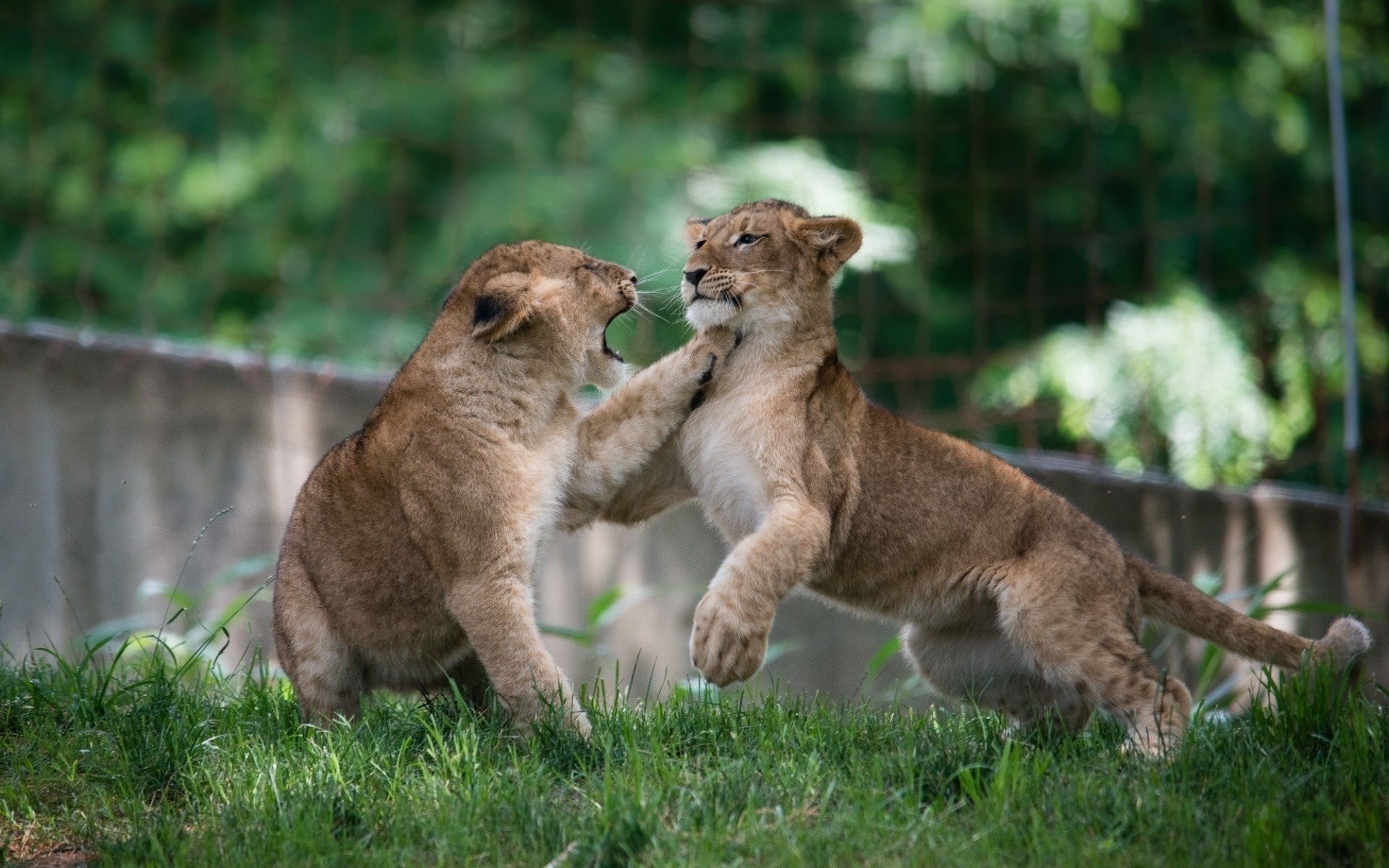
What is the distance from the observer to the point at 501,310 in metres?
4.27

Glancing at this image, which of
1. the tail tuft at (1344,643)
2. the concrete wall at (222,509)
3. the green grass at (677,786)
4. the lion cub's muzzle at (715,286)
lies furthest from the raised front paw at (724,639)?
the concrete wall at (222,509)

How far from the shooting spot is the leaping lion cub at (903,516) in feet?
14.1

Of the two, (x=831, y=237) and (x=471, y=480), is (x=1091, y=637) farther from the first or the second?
(x=471, y=480)

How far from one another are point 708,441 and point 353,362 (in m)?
3.70

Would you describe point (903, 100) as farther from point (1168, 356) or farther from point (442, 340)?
point (442, 340)

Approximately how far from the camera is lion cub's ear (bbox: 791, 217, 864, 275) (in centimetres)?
454

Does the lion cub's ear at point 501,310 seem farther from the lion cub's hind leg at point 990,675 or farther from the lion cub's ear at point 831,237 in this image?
the lion cub's hind leg at point 990,675

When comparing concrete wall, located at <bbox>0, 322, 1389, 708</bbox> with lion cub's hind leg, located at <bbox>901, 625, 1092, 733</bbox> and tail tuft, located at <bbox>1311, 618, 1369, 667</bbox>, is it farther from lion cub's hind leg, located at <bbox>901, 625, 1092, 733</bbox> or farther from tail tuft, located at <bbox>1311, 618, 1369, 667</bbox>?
tail tuft, located at <bbox>1311, 618, 1369, 667</bbox>

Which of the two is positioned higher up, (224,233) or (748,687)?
(224,233)

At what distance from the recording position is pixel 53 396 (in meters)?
6.48

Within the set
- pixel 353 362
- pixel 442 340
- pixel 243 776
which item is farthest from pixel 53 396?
pixel 243 776

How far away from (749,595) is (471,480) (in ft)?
2.61

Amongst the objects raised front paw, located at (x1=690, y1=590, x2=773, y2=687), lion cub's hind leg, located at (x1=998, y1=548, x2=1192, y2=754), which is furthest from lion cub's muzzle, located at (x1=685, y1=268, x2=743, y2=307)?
lion cub's hind leg, located at (x1=998, y1=548, x2=1192, y2=754)

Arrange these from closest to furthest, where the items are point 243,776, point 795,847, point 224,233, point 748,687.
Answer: point 795,847
point 243,776
point 748,687
point 224,233
